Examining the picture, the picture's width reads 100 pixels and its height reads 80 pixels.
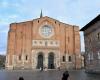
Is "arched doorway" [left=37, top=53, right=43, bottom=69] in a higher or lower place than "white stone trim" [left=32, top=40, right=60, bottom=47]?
lower

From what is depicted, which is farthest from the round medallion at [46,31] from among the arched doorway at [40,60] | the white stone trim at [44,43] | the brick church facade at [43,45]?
the arched doorway at [40,60]

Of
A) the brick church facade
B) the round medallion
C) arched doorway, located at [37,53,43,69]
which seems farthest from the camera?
the round medallion

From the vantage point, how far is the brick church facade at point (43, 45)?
58.4m

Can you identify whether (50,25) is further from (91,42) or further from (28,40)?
(91,42)

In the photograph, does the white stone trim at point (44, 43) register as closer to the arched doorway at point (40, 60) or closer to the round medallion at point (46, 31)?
the round medallion at point (46, 31)

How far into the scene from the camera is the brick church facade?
58.4 meters

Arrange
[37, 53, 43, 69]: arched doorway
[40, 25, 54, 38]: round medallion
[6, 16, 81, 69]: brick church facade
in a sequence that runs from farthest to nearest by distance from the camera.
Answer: [40, 25, 54, 38]: round medallion, [37, 53, 43, 69]: arched doorway, [6, 16, 81, 69]: brick church facade

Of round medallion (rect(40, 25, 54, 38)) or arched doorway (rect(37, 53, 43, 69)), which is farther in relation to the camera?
round medallion (rect(40, 25, 54, 38))

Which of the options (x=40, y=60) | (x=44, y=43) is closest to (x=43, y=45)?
(x=44, y=43)

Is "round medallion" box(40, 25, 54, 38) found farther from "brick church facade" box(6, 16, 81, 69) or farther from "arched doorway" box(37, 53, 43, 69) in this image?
"arched doorway" box(37, 53, 43, 69)

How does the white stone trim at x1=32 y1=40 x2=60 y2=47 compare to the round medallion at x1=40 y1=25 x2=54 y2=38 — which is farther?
the round medallion at x1=40 y1=25 x2=54 y2=38

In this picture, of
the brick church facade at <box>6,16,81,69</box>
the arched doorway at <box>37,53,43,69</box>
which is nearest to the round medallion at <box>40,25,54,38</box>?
the brick church facade at <box>6,16,81,69</box>

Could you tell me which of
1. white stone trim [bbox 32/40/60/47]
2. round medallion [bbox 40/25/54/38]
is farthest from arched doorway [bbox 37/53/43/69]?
round medallion [bbox 40/25/54/38]

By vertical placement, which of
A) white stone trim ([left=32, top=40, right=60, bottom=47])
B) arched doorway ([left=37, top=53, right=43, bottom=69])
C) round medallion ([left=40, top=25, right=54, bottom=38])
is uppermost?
round medallion ([left=40, top=25, right=54, bottom=38])
